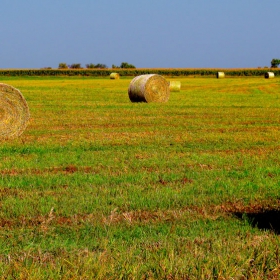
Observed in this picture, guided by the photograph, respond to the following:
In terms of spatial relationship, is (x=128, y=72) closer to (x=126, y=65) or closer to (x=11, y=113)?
(x=126, y=65)

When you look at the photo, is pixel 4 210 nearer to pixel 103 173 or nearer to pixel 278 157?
pixel 103 173

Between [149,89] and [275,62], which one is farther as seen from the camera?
[275,62]

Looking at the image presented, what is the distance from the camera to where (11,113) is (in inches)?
583

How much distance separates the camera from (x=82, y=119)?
18688 millimetres

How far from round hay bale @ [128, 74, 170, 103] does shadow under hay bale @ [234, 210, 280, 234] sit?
1916 cm

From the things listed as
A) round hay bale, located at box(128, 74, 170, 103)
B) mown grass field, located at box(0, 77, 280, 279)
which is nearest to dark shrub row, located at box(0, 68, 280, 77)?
round hay bale, located at box(128, 74, 170, 103)

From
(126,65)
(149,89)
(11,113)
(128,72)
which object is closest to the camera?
(11,113)

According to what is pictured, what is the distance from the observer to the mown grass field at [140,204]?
14.6 ft

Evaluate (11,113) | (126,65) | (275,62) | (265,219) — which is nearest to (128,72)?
(126,65)

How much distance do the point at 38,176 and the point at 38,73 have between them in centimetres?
7667

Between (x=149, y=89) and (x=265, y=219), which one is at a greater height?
(x=149, y=89)

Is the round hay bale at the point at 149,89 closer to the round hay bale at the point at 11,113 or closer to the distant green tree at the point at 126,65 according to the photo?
the round hay bale at the point at 11,113

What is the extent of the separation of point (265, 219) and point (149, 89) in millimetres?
19773

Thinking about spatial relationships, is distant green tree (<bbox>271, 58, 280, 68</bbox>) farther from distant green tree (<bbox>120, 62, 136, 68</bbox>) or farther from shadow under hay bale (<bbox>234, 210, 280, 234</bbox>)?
shadow under hay bale (<bbox>234, 210, 280, 234</bbox>)
